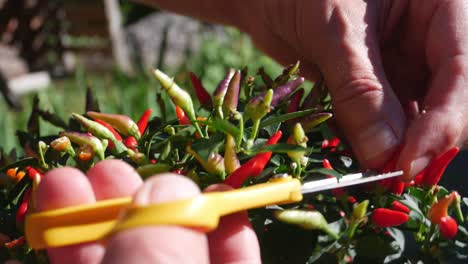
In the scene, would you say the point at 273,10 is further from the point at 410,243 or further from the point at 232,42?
the point at 232,42


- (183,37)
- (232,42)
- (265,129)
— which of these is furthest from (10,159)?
(183,37)

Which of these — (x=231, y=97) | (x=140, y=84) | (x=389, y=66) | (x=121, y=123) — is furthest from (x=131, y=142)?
(x=140, y=84)

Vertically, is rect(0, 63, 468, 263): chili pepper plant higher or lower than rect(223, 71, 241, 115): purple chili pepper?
lower

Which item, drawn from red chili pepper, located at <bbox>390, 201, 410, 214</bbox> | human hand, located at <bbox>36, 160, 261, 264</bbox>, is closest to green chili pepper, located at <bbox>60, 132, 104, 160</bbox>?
human hand, located at <bbox>36, 160, 261, 264</bbox>

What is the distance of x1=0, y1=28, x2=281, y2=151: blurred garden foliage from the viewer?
1677 millimetres

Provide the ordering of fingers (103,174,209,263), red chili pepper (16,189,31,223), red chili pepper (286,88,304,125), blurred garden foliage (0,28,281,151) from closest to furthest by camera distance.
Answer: fingers (103,174,209,263) → red chili pepper (16,189,31,223) → red chili pepper (286,88,304,125) → blurred garden foliage (0,28,281,151)

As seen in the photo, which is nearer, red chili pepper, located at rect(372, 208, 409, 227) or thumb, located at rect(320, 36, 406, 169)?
red chili pepper, located at rect(372, 208, 409, 227)

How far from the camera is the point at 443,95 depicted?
33.7 inches

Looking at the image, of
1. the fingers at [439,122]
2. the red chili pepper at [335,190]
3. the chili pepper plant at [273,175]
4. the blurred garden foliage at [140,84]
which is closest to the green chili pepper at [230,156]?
the chili pepper plant at [273,175]

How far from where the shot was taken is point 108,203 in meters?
0.52

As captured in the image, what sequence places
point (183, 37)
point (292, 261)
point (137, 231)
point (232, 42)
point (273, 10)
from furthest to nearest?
1. point (183, 37)
2. point (232, 42)
3. point (273, 10)
4. point (292, 261)
5. point (137, 231)

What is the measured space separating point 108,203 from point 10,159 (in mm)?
370

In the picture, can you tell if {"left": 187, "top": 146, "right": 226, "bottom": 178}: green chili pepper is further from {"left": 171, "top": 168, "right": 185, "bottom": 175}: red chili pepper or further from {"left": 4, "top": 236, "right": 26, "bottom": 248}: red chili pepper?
{"left": 4, "top": 236, "right": 26, "bottom": 248}: red chili pepper

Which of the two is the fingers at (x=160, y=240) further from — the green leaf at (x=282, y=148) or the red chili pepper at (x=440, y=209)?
the red chili pepper at (x=440, y=209)
